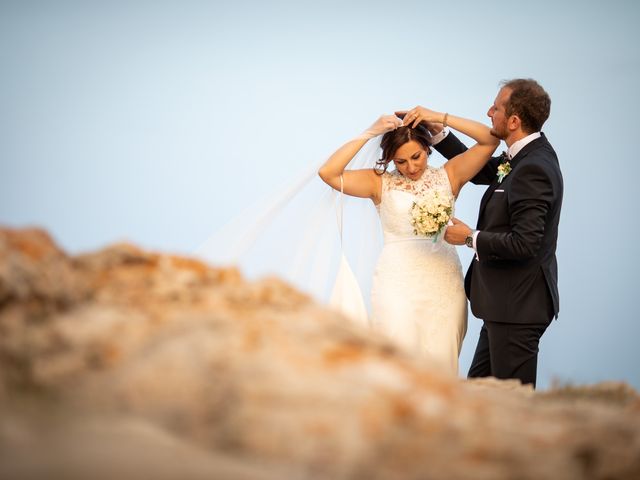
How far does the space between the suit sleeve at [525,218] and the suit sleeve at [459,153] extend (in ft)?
2.26

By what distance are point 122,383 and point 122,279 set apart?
47 centimetres

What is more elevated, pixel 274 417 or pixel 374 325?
pixel 374 325

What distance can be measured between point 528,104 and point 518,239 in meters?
0.93

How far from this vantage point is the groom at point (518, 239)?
414cm

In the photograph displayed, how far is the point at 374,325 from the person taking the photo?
15.8 feet

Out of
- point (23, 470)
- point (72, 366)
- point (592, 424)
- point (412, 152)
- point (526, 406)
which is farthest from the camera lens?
point (412, 152)

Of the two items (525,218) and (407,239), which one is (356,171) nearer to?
(407,239)

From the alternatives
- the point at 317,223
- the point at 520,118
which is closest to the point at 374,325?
the point at 317,223

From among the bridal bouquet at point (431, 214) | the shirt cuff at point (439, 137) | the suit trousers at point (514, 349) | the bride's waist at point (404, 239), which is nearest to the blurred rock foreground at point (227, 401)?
the suit trousers at point (514, 349)

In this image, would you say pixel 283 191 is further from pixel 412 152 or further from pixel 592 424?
pixel 592 424

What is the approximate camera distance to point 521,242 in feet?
13.4

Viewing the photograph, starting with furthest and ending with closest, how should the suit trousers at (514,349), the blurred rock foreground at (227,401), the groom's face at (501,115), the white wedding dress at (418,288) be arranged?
the white wedding dress at (418,288)
the groom's face at (501,115)
the suit trousers at (514,349)
the blurred rock foreground at (227,401)

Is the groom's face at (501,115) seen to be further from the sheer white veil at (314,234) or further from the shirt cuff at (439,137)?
the sheer white veil at (314,234)

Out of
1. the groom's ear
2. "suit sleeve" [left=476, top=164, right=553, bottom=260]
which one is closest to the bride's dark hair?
the groom's ear
